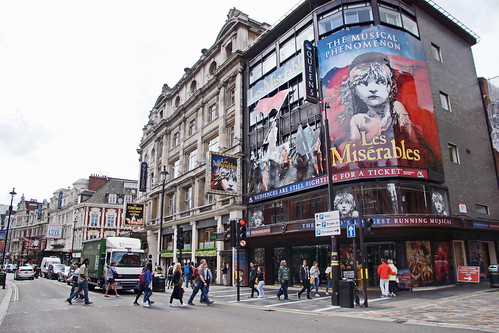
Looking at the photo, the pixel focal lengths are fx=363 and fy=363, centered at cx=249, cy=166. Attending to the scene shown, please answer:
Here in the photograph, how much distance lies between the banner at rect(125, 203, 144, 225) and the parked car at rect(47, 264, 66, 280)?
25.9 feet

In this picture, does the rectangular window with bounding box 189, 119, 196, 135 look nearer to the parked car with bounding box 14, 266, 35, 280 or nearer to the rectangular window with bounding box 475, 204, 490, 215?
the parked car with bounding box 14, 266, 35, 280

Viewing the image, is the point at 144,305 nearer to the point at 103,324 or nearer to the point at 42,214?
the point at 103,324

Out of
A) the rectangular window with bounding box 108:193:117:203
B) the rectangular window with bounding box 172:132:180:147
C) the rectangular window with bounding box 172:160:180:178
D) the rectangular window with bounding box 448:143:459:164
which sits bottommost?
the rectangular window with bounding box 448:143:459:164

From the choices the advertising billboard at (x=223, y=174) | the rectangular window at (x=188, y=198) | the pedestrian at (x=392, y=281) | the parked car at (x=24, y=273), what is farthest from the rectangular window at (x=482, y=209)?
the parked car at (x=24, y=273)

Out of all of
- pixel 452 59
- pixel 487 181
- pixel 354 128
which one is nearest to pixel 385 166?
pixel 354 128

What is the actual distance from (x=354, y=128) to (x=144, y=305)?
13.5 metres

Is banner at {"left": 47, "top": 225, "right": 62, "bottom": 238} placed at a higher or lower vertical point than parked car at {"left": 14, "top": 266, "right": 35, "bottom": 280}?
higher

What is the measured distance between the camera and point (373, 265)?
763 inches

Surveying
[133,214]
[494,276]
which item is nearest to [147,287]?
[494,276]

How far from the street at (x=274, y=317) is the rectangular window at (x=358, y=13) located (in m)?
16.0

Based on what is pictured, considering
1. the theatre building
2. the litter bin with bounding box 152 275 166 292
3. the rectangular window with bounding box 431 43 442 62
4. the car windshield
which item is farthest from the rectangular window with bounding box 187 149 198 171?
the rectangular window with bounding box 431 43 442 62

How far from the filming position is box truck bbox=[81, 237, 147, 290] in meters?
19.2

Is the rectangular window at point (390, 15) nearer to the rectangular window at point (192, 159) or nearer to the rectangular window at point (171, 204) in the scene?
the rectangular window at point (192, 159)

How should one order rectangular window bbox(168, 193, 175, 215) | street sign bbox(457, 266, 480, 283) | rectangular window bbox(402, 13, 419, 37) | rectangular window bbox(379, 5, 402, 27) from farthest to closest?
rectangular window bbox(168, 193, 175, 215)
rectangular window bbox(402, 13, 419, 37)
rectangular window bbox(379, 5, 402, 27)
street sign bbox(457, 266, 480, 283)
